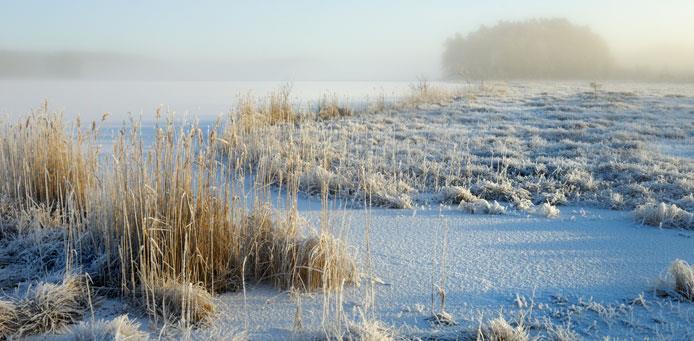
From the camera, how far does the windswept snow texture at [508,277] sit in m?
2.11

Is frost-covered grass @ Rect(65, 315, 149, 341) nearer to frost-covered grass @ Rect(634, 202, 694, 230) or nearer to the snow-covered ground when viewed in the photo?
the snow-covered ground

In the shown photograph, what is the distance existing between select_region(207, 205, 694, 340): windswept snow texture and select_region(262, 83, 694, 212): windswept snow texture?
58cm

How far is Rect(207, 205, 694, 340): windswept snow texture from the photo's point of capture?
2.11m

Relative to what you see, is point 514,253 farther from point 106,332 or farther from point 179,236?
point 106,332

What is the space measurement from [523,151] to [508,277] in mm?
4692

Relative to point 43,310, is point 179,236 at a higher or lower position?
higher

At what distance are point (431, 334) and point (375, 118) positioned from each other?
820cm

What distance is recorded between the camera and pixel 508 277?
104 inches

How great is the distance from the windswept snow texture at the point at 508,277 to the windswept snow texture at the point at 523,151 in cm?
58

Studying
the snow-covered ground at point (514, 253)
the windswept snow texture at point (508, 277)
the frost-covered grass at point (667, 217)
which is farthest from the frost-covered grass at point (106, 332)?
the frost-covered grass at point (667, 217)

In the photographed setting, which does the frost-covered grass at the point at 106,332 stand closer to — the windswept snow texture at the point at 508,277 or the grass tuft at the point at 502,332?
the windswept snow texture at the point at 508,277

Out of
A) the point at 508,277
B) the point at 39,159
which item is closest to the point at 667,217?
the point at 508,277

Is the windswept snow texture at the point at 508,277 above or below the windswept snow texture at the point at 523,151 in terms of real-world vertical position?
below

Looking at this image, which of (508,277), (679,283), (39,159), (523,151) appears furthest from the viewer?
(523,151)
